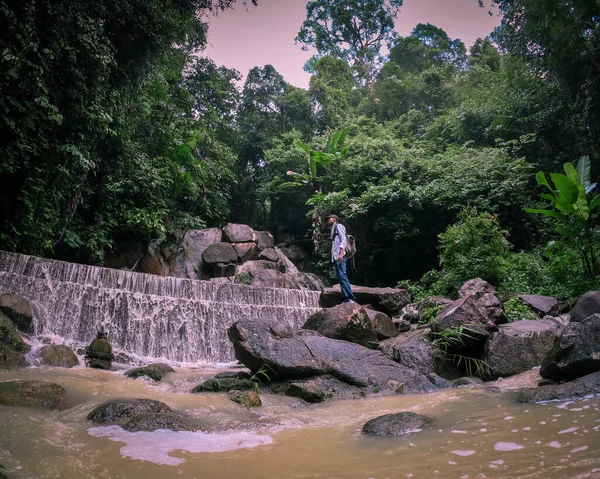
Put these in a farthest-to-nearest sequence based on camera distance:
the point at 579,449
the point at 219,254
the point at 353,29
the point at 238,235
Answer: the point at 353,29 → the point at 238,235 → the point at 219,254 → the point at 579,449

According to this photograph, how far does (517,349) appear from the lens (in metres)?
6.18

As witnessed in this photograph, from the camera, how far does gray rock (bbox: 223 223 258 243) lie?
17688 mm

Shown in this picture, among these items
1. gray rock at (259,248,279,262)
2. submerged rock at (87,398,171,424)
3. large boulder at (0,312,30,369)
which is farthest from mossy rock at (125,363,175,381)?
gray rock at (259,248,279,262)

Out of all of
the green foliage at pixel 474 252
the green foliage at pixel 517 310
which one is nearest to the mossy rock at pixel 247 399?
the green foliage at pixel 517 310

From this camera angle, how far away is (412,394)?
18.2 feet

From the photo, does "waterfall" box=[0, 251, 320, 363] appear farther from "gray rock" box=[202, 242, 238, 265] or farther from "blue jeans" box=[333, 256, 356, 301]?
"gray rock" box=[202, 242, 238, 265]

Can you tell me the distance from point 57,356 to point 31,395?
11.6ft

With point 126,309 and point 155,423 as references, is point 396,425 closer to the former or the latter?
point 155,423

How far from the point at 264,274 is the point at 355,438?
12668 millimetres

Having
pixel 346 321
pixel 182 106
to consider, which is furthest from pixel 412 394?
pixel 182 106

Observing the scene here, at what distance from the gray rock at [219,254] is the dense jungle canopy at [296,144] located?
5.50 feet

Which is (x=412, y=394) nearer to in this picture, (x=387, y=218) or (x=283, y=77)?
(x=387, y=218)

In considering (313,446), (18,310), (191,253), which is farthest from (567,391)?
(191,253)

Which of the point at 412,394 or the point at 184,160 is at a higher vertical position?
the point at 184,160
